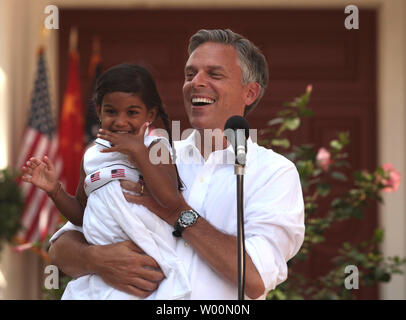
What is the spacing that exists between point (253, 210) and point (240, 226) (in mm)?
232

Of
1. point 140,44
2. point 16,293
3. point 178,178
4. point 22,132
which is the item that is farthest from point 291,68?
point 178,178

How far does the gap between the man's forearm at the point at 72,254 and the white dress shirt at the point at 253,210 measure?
61mm

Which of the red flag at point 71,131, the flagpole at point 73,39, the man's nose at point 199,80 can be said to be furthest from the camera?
the flagpole at point 73,39

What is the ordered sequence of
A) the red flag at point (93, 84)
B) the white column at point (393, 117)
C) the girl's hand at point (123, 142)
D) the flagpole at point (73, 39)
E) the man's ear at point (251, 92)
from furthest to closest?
the flagpole at point (73, 39) → the white column at point (393, 117) → the red flag at point (93, 84) → the man's ear at point (251, 92) → the girl's hand at point (123, 142)

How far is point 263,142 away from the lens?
3.66m

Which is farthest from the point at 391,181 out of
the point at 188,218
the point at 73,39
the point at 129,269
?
the point at 73,39

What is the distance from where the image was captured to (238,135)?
194 cm

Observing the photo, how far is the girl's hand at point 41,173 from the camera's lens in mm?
2182

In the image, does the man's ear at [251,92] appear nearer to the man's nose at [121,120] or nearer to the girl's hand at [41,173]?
the man's nose at [121,120]

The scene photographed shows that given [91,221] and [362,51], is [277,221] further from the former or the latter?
[362,51]

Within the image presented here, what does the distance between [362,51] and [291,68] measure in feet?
1.96

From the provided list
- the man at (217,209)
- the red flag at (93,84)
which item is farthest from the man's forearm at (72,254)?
the red flag at (93,84)

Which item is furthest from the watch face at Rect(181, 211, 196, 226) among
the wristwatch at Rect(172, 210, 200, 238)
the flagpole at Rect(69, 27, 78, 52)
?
the flagpole at Rect(69, 27, 78, 52)

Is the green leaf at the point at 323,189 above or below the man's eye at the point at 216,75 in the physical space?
below
